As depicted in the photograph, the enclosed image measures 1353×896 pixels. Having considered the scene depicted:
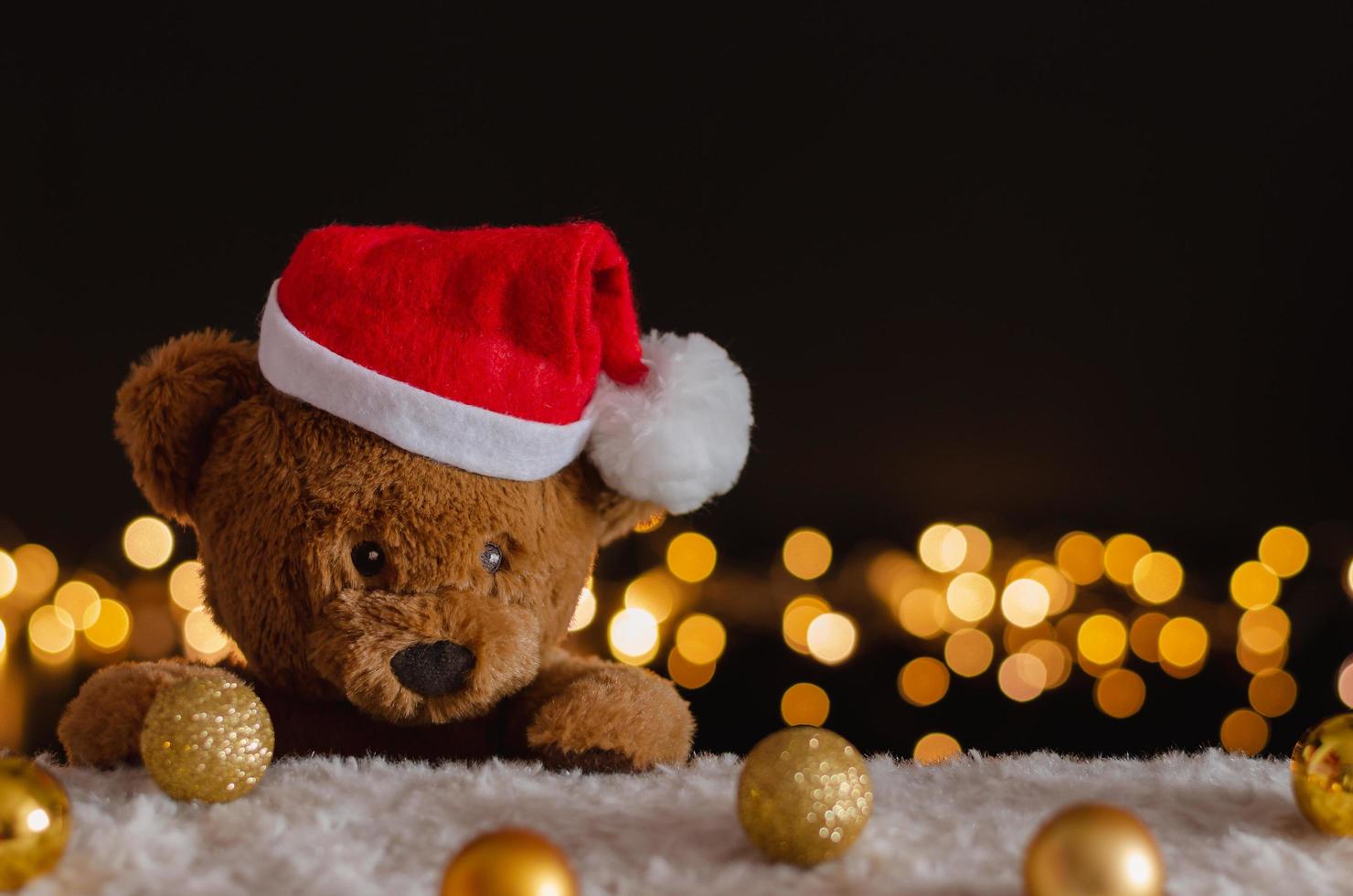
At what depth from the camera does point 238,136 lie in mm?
1525

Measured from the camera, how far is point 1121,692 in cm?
149

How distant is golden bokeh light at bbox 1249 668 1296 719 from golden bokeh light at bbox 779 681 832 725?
0.52m

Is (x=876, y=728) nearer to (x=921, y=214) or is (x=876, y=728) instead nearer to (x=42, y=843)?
(x=921, y=214)

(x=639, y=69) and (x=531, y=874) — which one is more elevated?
(x=639, y=69)

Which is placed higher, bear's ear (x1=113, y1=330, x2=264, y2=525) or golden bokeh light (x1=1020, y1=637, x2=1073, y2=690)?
bear's ear (x1=113, y1=330, x2=264, y2=525)

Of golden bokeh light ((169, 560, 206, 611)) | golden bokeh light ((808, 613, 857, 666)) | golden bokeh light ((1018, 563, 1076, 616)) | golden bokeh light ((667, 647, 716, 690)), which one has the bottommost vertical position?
golden bokeh light ((169, 560, 206, 611))

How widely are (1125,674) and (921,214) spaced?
2.07ft

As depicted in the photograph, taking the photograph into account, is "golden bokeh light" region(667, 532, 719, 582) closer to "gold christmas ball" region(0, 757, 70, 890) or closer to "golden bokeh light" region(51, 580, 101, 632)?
"golden bokeh light" region(51, 580, 101, 632)

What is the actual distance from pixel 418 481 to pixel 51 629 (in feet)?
3.77

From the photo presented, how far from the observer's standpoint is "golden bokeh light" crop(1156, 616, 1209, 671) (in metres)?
1.48

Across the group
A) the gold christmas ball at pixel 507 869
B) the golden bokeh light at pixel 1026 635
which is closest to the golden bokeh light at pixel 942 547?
the golden bokeh light at pixel 1026 635

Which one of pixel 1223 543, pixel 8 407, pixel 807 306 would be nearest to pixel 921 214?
pixel 807 306

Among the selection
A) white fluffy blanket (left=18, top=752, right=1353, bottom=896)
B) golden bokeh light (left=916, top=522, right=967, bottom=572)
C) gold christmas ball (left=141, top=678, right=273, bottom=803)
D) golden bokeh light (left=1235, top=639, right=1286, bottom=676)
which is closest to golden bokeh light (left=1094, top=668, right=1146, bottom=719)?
golden bokeh light (left=1235, top=639, right=1286, bottom=676)

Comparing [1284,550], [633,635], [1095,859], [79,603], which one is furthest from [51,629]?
[1284,550]
